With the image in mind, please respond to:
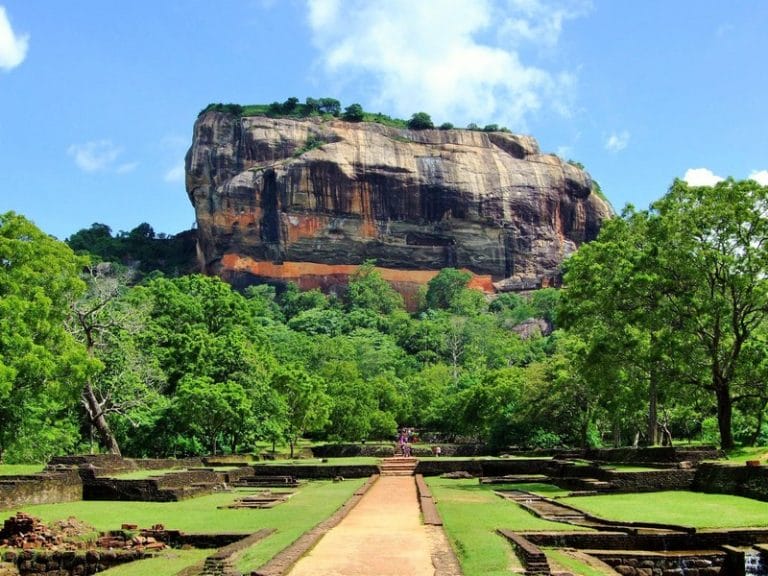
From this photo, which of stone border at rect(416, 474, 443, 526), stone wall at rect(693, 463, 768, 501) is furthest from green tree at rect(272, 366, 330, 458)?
stone wall at rect(693, 463, 768, 501)

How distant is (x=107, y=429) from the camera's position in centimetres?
3008

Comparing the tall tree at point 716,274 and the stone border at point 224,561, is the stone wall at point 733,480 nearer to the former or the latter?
the tall tree at point 716,274

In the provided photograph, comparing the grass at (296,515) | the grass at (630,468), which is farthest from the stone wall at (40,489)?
the grass at (630,468)

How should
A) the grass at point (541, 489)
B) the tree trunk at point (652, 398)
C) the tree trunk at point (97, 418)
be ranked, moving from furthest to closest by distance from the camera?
1. the tree trunk at point (97, 418)
2. the tree trunk at point (652, 398)
3. the grass at point (541, 489)

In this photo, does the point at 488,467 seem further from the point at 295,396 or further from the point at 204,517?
the point at 204,517

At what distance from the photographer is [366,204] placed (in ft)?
342

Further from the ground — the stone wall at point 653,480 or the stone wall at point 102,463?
the stone wall at point 102,463

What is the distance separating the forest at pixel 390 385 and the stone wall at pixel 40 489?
2789 mm

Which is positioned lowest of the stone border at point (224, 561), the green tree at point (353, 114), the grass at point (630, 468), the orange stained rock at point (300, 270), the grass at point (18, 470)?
the grass at point (630, 468)

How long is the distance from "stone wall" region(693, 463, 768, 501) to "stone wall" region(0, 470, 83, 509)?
650 inches

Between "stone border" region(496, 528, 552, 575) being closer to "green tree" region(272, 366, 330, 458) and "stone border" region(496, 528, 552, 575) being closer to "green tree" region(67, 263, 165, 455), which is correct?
"green tree" region(67, 263, 165, 455)

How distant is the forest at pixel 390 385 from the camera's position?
2364 cm

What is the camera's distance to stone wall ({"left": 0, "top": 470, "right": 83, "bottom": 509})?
55.5 ft

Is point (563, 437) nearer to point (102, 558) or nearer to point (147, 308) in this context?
point (147, 308)
